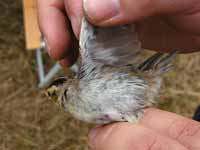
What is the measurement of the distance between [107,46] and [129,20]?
0.42 ft

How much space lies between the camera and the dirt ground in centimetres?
285

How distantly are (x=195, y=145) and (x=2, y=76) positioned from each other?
2.06 m

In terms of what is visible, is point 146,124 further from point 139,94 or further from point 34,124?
point 34,124

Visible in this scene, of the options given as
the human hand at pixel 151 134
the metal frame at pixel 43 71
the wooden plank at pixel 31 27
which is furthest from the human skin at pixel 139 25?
the metal frame at pixel 43 71

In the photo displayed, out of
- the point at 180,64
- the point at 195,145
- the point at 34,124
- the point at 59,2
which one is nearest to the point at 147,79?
the point at 195,145

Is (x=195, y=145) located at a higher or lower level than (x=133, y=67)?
lower

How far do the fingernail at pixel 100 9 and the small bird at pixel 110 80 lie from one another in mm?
54

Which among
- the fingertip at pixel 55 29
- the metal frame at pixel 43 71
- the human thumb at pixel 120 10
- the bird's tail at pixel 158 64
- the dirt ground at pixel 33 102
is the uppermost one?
the human thumb at pixel 120 10

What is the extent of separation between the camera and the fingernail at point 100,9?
1327 mm

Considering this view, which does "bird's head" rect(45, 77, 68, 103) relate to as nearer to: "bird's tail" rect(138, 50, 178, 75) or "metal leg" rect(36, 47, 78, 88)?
"bird's tail" rect(138, 50, 178, 75)

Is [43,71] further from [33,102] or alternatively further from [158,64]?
[158,64]

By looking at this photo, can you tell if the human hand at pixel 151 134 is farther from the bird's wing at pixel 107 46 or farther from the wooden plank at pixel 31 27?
the wooden plank at pixel 31 27

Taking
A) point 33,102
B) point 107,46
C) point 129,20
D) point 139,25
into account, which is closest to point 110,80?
point 107,46

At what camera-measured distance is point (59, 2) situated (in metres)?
1.74
